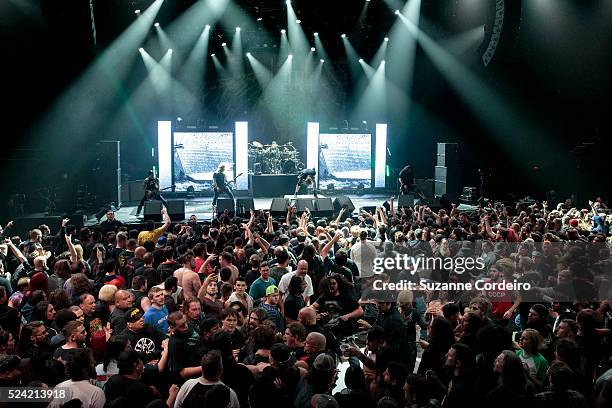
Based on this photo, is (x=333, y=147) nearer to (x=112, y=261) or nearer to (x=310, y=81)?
(x=310, y=81)

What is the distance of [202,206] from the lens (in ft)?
63.7

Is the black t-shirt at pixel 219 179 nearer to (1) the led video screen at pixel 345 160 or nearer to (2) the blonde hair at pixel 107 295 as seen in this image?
(1) the led video screen at pixel 345 160

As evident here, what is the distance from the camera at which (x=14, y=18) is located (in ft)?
46.1

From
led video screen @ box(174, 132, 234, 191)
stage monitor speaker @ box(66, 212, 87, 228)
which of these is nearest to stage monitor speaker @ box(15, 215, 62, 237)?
stage monitor speaker @ box(66, 212, 87, 228)

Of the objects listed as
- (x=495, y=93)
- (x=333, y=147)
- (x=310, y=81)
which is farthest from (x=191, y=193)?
(x=495, y=93)

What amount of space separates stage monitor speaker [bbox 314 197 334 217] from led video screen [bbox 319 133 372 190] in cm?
548

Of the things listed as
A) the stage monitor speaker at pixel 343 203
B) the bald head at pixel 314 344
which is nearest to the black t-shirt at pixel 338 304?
the bald head at pixel 314 344

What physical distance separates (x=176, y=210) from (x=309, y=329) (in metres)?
11.0

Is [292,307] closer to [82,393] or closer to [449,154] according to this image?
[82,393]

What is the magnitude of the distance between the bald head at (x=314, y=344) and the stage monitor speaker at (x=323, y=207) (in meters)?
11.9

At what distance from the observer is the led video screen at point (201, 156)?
21.0 m

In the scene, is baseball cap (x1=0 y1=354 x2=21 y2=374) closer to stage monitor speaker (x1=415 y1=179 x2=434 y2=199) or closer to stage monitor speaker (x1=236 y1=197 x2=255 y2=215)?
stage monitor speaker (x1=236 y1=197 x2=255 y2=215)

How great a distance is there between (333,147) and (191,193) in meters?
5.26

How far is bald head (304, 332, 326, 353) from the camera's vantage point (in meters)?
4.61
